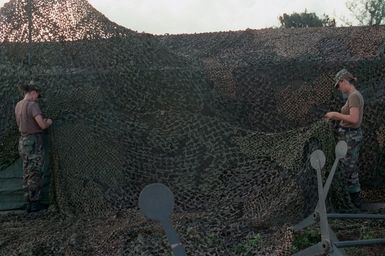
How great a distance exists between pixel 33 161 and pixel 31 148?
0.50 ft

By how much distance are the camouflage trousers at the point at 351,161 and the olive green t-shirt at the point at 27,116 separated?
344 centimetres

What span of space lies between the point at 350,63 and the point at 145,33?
2700 millimetres

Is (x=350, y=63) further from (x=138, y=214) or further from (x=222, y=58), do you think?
(x=138, y=214)

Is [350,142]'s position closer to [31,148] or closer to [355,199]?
[355,199]

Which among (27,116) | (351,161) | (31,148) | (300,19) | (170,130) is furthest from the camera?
(300,19)

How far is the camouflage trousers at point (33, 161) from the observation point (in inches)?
278

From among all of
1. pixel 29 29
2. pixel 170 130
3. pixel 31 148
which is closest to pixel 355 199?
pixel 170 130

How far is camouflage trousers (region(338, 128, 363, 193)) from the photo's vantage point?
268 inches

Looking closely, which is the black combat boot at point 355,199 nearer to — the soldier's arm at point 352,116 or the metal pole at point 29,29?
the soldier's arm at point 352,116

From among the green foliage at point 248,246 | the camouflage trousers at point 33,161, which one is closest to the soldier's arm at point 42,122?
the camouflage trousers at point 33,161

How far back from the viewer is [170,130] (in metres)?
6.61

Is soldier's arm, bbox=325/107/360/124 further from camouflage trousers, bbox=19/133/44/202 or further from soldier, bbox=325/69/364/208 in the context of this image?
camouflage trousers, bbox=19/133/44/202

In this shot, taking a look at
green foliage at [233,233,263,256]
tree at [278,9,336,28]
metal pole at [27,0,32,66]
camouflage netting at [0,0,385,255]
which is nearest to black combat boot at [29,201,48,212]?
camouflage netting at [0,0,385,255]

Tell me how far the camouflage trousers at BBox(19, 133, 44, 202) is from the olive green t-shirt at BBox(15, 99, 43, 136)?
2.9 inches
